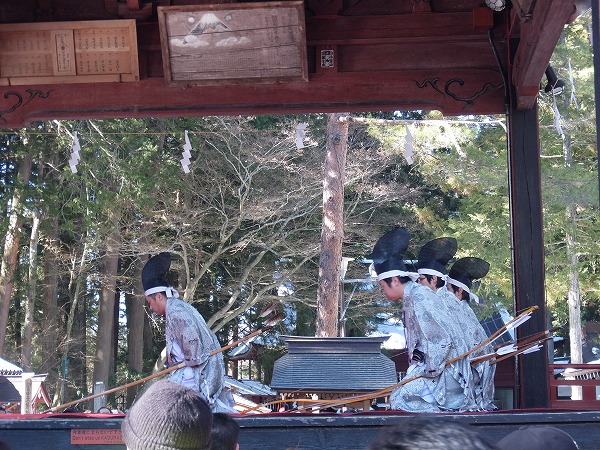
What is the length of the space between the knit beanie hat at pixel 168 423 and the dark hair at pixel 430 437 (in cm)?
43

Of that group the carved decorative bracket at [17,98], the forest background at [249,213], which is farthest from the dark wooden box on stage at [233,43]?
the forest background at [249,213]

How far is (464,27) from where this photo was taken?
6273mm

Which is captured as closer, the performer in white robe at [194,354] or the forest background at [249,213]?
the performer in white robe at [194,354]

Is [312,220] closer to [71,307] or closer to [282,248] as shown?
[282,248]

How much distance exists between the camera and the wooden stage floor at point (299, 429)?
472 centimetres

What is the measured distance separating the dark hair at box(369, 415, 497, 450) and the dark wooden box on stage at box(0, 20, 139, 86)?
5256 mm

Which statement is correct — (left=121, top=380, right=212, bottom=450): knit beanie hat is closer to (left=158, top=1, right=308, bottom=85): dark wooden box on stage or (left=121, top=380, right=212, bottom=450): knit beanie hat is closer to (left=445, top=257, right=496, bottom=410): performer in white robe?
(left=445, top=257, right=496, bottom=410): performer in white robe

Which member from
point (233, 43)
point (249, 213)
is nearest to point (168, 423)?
point (233, 43)

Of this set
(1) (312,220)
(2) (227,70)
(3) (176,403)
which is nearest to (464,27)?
(2) (227,70)

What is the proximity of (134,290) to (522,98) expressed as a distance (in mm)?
15042

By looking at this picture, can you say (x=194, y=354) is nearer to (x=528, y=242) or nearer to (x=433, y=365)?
(x=433, y=365)

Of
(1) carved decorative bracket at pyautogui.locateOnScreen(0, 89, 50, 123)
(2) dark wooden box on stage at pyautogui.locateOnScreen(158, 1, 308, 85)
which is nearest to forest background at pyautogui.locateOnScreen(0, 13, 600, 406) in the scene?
(1) carved decorative bracket at pyautogui.locateOnScreen(0, 89, 50, 123)

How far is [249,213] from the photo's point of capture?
17531mm

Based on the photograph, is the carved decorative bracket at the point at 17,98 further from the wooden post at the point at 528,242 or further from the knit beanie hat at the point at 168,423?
the knit beanie hat at the point at 168,423
